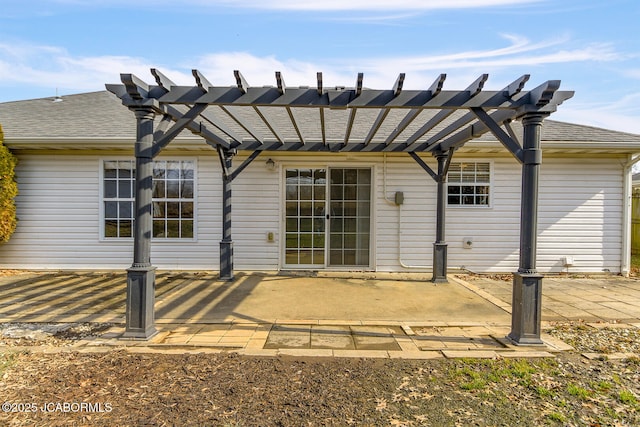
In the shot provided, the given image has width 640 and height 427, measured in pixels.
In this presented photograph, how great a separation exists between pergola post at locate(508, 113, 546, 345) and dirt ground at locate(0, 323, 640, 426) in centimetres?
36

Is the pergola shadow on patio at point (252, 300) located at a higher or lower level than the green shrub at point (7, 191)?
lower

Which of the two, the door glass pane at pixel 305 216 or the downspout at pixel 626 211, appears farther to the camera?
the door glass pane at pixel 305 216

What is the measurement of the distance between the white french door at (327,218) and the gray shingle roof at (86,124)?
43.5 inches

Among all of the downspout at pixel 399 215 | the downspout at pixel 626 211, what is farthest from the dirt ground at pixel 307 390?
the downspout at pixel 626 211

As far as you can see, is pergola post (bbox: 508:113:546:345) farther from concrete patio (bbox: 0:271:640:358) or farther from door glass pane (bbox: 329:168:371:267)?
door glass pane (bbox: 329:168:371:267)

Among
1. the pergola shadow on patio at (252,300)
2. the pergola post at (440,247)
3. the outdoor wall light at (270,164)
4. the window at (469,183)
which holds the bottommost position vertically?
the pergola shadow on patio at (252,300)

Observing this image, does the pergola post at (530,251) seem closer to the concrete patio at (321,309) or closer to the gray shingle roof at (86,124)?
the concrete patio at (321,309)

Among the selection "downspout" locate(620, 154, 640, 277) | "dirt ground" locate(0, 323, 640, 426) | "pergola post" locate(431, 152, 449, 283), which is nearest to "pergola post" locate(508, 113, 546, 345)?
"dirt ground" locate(0, 323, 640, 426)

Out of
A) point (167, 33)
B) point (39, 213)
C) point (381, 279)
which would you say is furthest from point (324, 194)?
point (39, 213)

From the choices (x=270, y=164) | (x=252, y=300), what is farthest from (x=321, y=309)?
(x=270, y=164)

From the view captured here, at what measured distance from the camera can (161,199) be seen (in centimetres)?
699

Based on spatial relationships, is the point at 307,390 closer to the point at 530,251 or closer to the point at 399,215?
the point at 530,251

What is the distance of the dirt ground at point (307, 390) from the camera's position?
218cm

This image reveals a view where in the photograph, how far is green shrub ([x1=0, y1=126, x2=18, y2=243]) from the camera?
20.6ft
